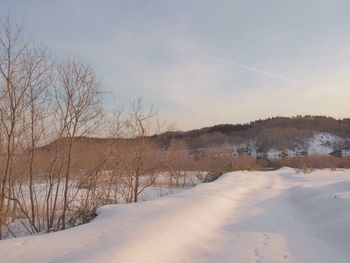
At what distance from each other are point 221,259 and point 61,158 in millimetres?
8904

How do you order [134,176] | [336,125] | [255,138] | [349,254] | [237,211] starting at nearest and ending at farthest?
[349,254] < [237,211] < [134,176] < [255,138] < [336,125]

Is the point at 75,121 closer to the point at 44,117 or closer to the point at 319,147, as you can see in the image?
the point at 44,117

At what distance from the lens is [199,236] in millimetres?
8234

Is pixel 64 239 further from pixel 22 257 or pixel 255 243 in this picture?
pixel 255 243

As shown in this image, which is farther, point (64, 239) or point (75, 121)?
point (75, 121)

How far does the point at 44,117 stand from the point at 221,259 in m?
8.76

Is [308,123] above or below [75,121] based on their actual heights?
above

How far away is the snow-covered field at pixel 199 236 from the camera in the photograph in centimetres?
668

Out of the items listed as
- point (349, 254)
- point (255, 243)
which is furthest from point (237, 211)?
point (349, 254)

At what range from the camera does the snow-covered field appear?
668 cm

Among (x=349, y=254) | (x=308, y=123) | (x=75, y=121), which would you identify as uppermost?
(x=308, y=123)

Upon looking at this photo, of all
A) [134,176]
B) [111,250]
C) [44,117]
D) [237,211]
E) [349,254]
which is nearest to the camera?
[111,250]

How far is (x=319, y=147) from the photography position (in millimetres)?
119062

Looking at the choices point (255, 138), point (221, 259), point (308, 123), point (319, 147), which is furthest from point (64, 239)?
point (308, 123)
